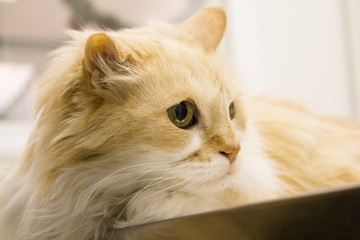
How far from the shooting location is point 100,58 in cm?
A: 82

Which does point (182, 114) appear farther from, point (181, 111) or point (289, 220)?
point (289, 220)

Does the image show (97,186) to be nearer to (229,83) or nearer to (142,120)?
(142,120)

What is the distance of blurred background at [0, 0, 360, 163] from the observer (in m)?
2.21

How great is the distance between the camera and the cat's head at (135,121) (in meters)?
0.81

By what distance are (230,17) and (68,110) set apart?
164 centimetres

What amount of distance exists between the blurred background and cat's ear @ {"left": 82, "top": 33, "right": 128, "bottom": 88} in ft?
4.39

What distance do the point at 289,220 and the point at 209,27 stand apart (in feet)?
2.64

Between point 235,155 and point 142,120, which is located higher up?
point 142,120

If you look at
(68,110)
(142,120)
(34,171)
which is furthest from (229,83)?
(34,171)

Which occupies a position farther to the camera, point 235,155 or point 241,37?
point 241,37

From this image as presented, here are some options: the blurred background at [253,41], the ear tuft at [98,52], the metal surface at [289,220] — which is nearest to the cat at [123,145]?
the ear tuft at [98,52]

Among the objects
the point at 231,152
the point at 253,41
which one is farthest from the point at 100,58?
the point at 253,41

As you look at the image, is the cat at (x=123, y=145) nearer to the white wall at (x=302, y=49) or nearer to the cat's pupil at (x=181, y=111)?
the cat's pupil at (x=181, y=111)

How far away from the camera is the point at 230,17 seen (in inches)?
89.6
